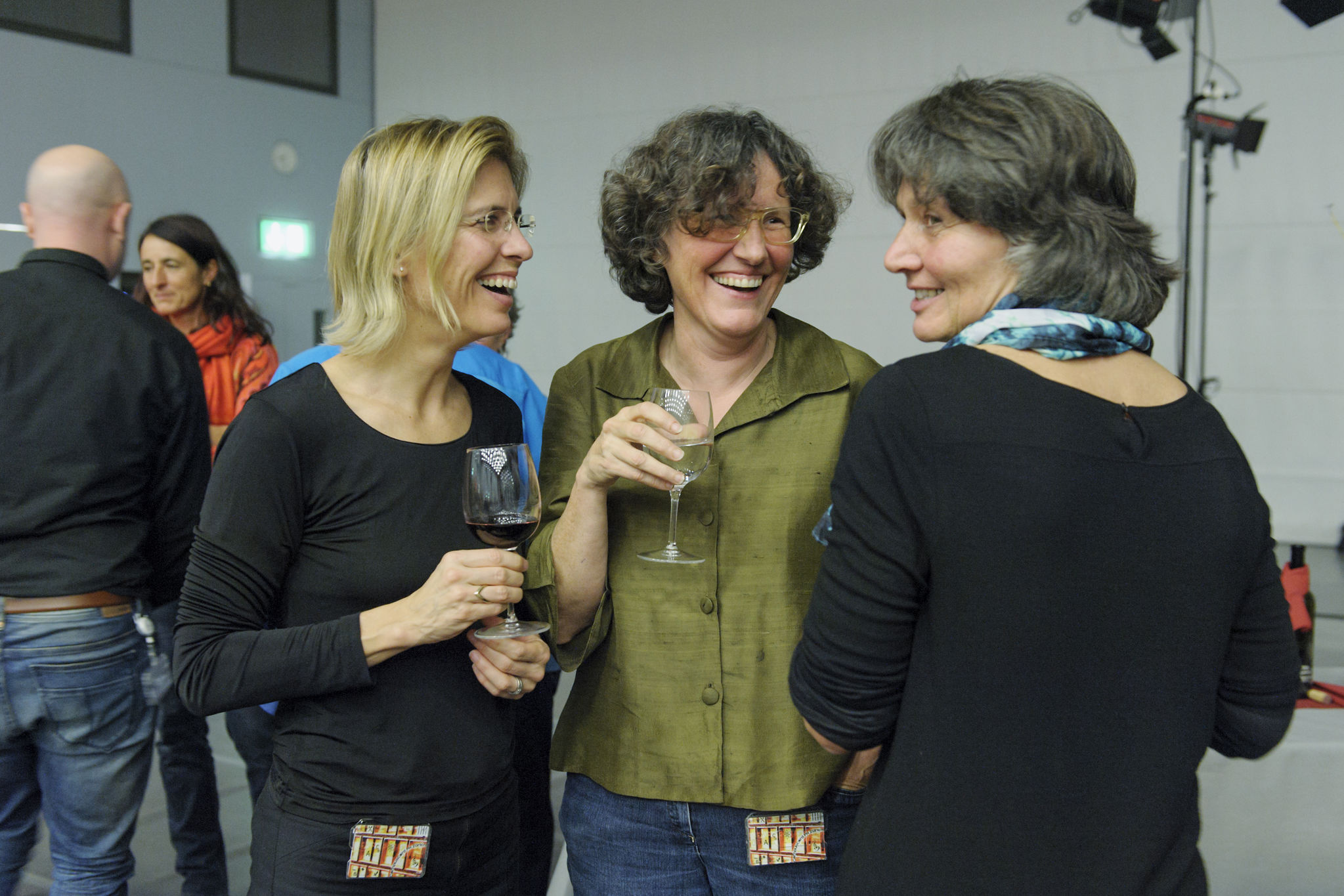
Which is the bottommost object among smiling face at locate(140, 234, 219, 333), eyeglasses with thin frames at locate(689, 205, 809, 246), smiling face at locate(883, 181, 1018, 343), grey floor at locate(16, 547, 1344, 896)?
grey floor at locate(16, 547, 1344, 896)

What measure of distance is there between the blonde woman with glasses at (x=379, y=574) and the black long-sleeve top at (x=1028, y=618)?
0.47 meters

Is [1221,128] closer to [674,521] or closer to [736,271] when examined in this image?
[736,271]

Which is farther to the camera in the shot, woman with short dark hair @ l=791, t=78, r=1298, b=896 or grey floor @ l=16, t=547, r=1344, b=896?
grey floor @ l=16, t=547, r=1344, b=896

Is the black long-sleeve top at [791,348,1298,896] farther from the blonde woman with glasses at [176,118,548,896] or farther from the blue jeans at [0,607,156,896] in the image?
the blue jeans at [0,607,156,896]

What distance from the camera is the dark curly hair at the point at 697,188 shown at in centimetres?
135

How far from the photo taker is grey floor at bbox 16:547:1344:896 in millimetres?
2662

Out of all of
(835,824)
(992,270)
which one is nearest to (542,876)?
(835,824)

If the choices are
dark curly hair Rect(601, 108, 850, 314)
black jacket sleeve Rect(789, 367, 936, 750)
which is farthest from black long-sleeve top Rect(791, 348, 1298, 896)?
dark curly hair Rect(601, 108, 850, 314)

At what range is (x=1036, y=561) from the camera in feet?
2.96

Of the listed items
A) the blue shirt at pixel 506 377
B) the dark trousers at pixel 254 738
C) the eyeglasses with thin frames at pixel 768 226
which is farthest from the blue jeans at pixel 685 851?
the dark trousers at pixel 254 738

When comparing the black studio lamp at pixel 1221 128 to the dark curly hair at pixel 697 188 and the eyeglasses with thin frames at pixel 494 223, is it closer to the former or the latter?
the dark curly hair at pixel 697 188

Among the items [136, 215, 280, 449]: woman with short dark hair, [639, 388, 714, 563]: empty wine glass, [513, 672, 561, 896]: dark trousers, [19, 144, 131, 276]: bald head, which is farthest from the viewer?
[136, 215, 280, 449]: woman with short dark hair

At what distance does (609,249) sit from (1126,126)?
589 centimetres

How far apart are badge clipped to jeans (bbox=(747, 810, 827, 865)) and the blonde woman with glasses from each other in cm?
34
